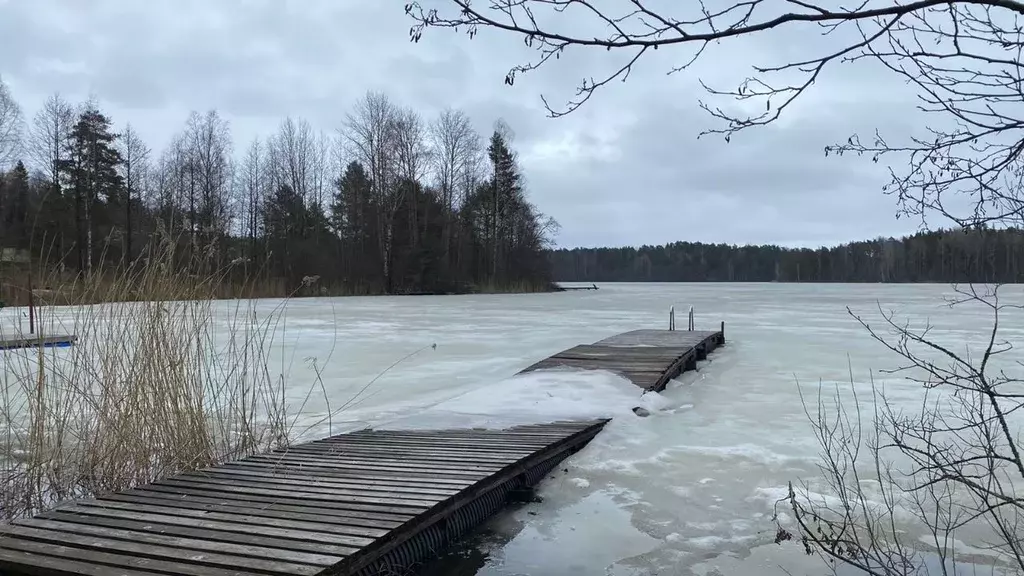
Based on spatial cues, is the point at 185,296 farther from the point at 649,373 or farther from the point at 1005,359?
the point at 1005,359

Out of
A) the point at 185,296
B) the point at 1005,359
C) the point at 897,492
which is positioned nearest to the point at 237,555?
the point at 185,296

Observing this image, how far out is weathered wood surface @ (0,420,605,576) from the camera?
205 cm

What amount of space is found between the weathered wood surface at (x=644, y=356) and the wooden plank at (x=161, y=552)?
4211 mm

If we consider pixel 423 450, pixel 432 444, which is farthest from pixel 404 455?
pixel 432 444

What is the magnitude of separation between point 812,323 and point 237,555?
13360 millimetres

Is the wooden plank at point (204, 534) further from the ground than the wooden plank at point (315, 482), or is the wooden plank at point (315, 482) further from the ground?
the wooden plank at point (204, 534)

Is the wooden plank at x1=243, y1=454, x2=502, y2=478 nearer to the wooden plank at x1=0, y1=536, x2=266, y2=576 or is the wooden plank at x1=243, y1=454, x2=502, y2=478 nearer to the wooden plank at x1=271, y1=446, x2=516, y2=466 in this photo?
the wooden plank at x1=271, y1=446, x2=516, y2=466

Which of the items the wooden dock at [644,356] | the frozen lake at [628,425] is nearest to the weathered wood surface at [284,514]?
the frozen lake at [628,425]

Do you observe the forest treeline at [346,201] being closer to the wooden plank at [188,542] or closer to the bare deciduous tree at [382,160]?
the bare deciduous tree at [382,160]

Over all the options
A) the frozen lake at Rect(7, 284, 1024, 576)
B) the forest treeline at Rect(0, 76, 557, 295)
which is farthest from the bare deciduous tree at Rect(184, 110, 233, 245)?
the frozen lake at Rect(7, 284, 1024, 576)

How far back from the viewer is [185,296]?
347 cm

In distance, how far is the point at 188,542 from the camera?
85.9 inches

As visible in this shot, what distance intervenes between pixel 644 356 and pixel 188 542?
5865mm

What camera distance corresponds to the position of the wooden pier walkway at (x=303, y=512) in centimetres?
205
